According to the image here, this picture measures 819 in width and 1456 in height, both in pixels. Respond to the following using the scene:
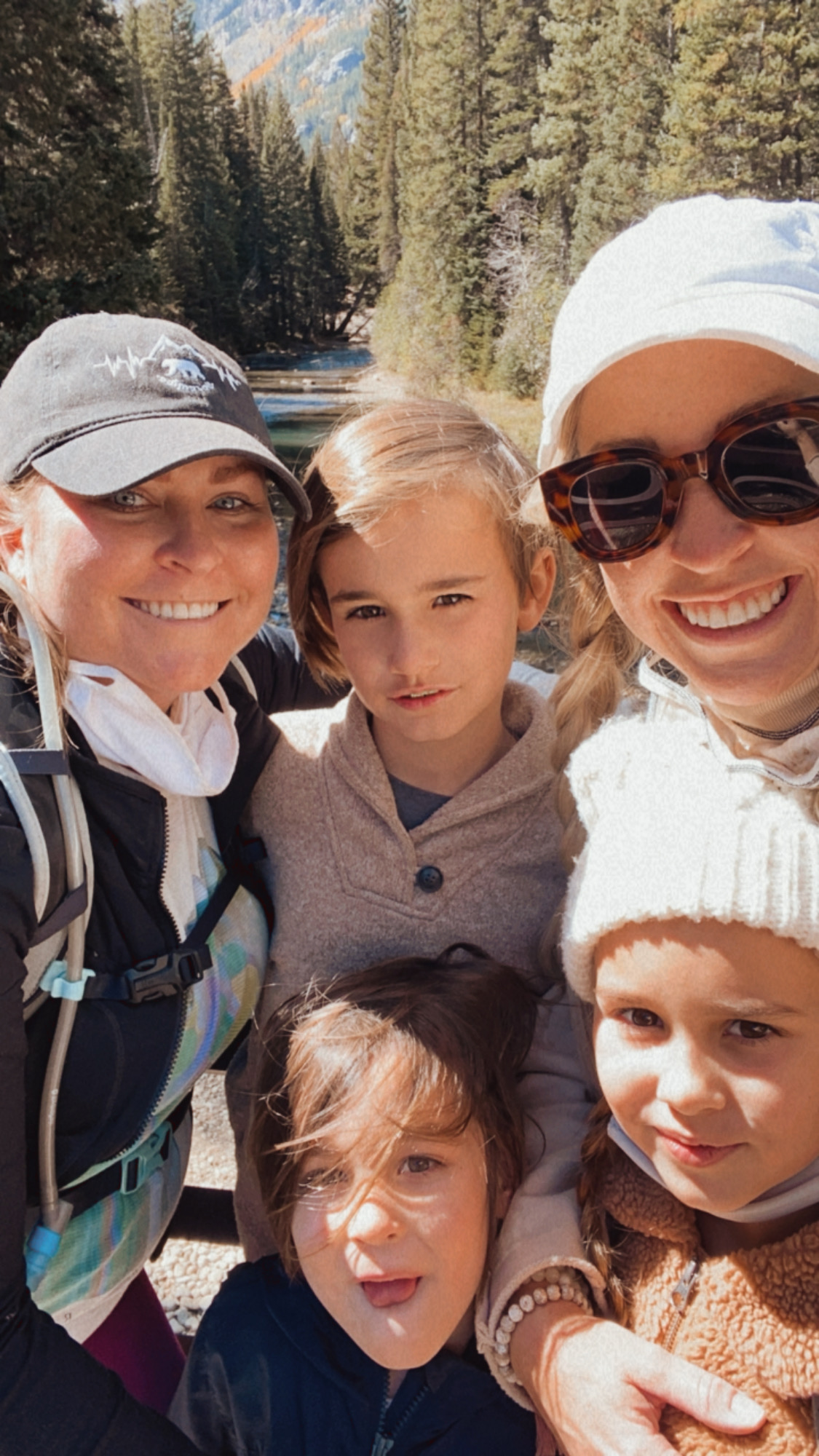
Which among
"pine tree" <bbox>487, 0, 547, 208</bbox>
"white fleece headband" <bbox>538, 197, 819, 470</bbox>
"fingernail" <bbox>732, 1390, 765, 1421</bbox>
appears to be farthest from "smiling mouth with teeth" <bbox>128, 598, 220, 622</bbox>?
"pine tree" <bbox>487, 0, 547, 208</bbox>

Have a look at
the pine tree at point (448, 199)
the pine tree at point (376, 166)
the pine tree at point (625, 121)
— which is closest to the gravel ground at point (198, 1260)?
the pine tree at point (625, 121)

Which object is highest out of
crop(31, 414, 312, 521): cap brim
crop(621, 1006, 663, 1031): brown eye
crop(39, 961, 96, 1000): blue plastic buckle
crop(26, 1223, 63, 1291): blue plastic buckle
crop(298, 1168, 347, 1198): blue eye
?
crop(31, 414, 312, 521): cap brim

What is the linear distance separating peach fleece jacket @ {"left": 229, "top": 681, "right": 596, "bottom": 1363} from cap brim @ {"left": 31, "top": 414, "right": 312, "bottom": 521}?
0.63 metres

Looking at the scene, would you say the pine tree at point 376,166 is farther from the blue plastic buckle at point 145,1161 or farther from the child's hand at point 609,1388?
the child's hand at point 609,1388

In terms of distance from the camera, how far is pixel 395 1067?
4.56 feet

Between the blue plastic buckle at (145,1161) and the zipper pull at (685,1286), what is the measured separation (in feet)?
2.64

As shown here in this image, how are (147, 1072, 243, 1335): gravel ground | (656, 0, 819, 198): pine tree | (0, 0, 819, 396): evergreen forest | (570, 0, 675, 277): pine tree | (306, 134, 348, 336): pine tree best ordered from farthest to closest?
(306, 134, 348, 336): pine tree, (570, 0, 675, 277): pine tree, (656, 0, 819, 198): pine tree, (0, 0, 819, 396): evergreen forest, (147, 1072, 243, 1335): gravel ground

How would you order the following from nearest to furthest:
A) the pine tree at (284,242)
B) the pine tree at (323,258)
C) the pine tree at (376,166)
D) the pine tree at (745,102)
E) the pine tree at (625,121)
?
the pine tree at (745,102) < the pine tree at (625,121) < the pine tree at (284,242) < the pine tree at (376,166) < the pine tree at (323,258)

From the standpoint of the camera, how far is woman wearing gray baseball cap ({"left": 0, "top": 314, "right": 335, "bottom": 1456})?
123 centimetres

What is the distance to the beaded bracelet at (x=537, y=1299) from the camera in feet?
4.15

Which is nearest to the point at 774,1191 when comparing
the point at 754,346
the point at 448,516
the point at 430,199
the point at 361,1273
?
the point at 361,1273

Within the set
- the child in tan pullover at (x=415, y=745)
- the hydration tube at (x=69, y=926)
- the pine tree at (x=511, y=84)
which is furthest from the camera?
the pine tree at (x=511, y=84)

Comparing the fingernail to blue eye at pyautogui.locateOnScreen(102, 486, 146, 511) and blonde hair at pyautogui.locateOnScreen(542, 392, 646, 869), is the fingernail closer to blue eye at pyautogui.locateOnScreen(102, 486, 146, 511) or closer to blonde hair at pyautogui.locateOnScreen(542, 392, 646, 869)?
blonde hair at pyautogui.locateOnScreen(542, 392, 646, 869)

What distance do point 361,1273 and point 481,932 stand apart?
56 centimetres
